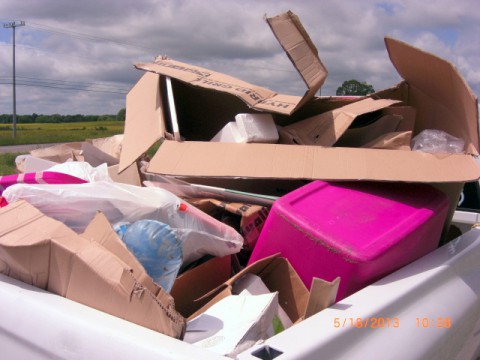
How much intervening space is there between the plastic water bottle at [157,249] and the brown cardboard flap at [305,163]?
1.89 feet

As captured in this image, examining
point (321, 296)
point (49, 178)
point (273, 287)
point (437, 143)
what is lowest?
point (273, 287)

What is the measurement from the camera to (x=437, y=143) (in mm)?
2258

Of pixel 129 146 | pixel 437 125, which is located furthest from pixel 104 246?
pixel 437 125

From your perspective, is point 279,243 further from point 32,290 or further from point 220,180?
point 32,290

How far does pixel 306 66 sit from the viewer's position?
2250 millimetres

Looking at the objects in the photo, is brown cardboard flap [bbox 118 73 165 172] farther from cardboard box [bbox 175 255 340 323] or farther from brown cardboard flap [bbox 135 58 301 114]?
cardboard box [bbox 175 255 340 323]

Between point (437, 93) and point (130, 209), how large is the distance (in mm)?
1620

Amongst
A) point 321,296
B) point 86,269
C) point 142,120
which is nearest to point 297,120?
point 142,120

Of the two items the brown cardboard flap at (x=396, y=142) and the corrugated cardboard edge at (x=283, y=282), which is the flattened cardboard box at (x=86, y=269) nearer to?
the corrugated cardboard edge at (x=283, y=282)

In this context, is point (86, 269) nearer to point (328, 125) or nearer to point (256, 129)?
point (256, 129)

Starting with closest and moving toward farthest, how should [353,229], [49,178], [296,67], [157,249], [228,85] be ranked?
[157,249]
[353,229]
[49,178]
[296,67]
[228,85]

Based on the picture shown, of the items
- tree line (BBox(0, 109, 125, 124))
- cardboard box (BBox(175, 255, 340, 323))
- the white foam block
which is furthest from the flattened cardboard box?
tree line (BBox(0, 109, 125, 124))

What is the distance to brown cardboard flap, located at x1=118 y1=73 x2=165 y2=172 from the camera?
8.01ft

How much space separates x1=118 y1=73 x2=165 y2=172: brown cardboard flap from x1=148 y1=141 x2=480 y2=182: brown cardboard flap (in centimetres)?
16
